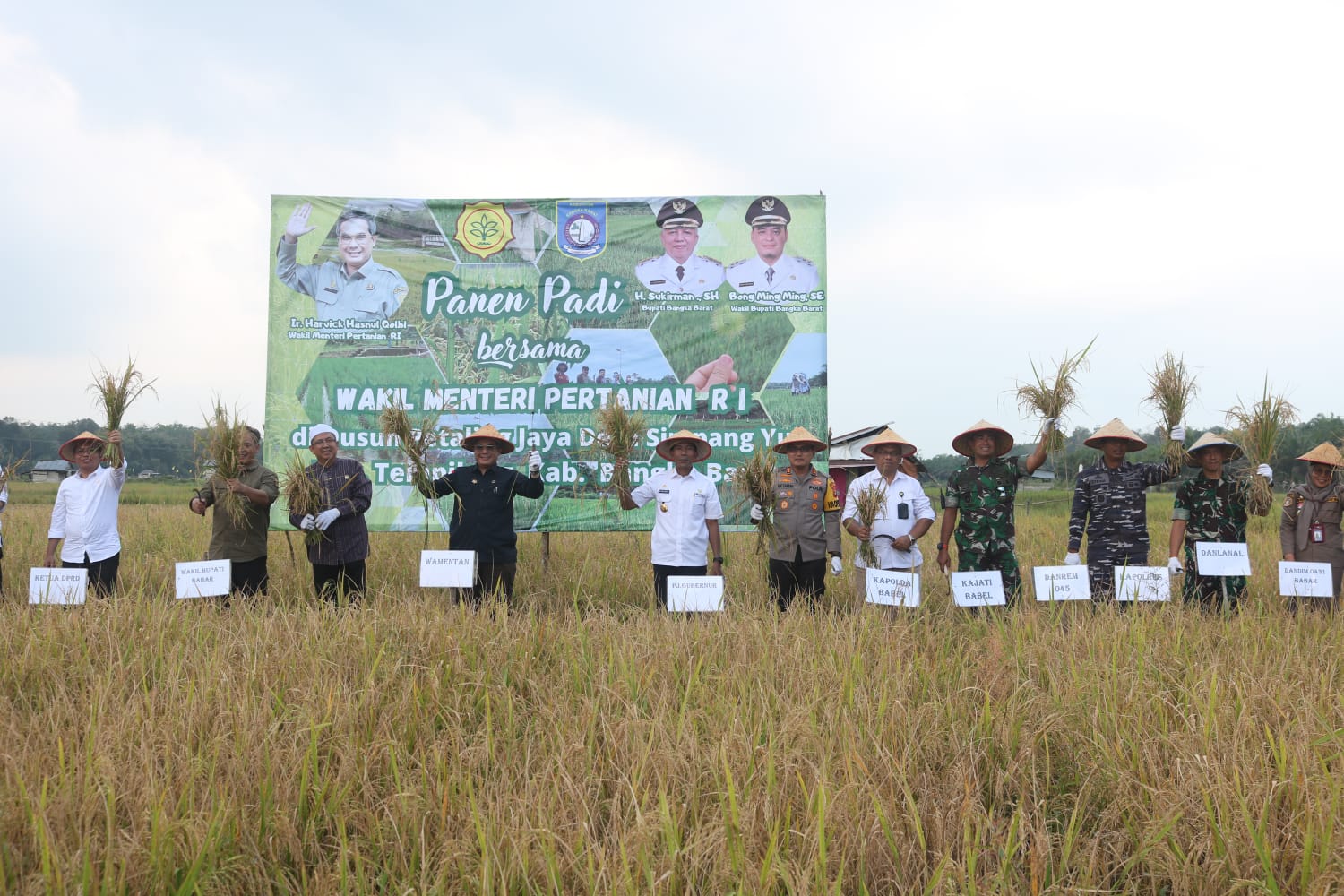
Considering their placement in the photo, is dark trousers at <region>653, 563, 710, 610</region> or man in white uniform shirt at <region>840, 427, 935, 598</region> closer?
man in white uniform shirt at <region>840, 427, 935, 598</region>

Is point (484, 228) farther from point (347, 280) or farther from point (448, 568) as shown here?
point (448, 568)

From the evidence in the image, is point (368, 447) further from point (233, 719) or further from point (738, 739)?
point (738, 739)

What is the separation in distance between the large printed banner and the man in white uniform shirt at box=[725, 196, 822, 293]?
17 mm

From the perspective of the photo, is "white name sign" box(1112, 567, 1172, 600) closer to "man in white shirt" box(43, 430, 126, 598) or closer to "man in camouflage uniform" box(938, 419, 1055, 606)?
"man in camouflage uniform" box(938, 419, 1055, 606)

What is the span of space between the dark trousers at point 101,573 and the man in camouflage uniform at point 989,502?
6.00m

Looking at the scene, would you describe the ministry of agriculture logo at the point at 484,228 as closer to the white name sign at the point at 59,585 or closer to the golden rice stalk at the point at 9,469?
the golden rice stalk at the point at 9,469

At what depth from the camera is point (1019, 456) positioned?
605 cm

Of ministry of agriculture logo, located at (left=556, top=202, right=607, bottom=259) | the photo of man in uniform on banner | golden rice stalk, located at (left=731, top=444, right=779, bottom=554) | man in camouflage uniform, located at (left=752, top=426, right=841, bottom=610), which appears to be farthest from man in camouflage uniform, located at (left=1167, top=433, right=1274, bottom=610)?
the photo of man in uniform on banner

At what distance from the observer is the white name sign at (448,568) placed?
5.62m

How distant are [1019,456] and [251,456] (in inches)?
225

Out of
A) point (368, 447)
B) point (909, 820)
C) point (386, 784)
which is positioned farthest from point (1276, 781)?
point (368, 447)

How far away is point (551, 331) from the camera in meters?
7.86

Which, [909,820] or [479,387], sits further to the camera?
[479,387]

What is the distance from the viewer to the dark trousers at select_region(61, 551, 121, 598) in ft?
18.8
